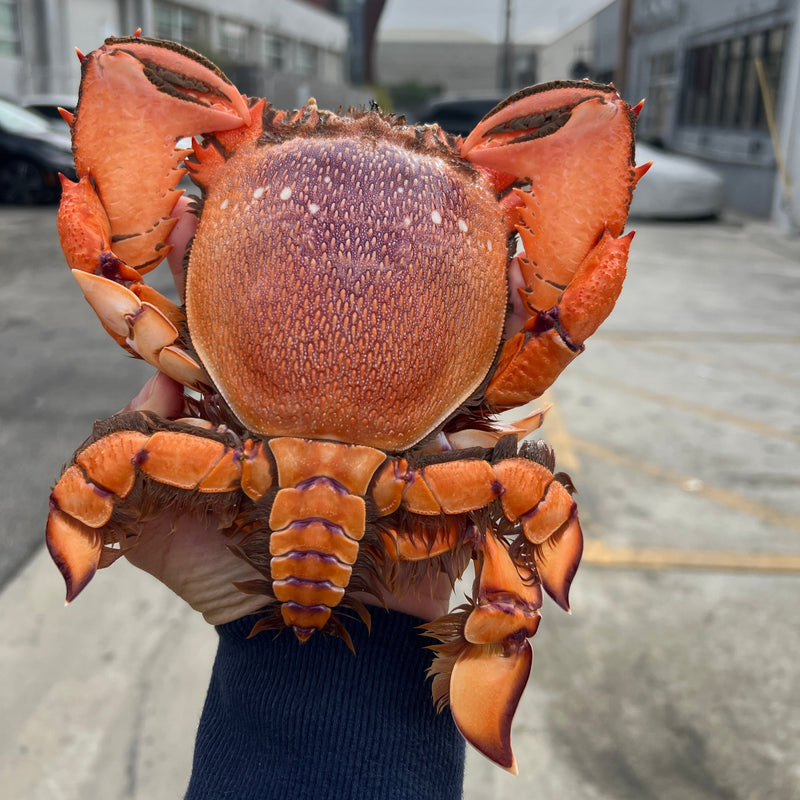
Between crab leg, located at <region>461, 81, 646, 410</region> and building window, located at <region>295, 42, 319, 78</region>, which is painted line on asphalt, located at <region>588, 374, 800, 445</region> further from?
building window, located at <region>295, 42, 319, 78</region>

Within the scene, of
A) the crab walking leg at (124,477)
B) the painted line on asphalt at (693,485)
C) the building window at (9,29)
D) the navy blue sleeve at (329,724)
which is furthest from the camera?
the building window at (9,29)

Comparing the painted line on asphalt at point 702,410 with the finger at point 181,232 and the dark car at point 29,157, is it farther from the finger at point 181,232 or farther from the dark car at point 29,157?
the dark car at point 29,157

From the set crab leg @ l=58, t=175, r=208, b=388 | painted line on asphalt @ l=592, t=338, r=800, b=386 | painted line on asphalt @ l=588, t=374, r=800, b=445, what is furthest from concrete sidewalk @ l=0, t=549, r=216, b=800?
painted line on asphalt @ l=592, t=338, r=800, b=386

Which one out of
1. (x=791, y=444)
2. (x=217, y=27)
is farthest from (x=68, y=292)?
(x=217, y=27)

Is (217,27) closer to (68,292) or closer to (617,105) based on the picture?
(68,292)

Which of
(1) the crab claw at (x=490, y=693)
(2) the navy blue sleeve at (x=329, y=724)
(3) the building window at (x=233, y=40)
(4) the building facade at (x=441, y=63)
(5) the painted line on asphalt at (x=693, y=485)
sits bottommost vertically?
Result: (5) the painted line on asphalt at (x=693, y=485)

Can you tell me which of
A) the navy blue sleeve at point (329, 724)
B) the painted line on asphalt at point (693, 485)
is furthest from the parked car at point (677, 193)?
the navy blue sleeve at point (329, 724)
